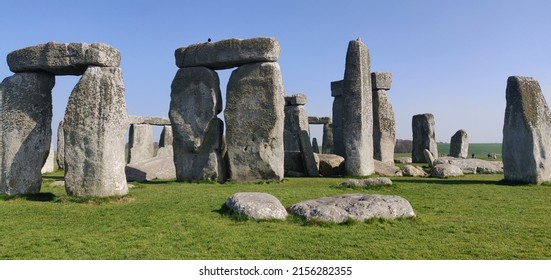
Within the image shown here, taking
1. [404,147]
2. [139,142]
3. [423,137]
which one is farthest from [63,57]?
[404,147]

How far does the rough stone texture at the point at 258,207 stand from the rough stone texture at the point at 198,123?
6.31m

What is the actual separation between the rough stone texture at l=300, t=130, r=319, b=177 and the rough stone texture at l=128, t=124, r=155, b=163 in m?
11.4

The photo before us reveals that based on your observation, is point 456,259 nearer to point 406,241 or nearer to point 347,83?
point 406,241

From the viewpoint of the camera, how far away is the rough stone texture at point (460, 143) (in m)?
24.3

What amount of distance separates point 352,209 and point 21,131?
271 inches

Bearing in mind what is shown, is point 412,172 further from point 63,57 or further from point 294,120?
point 63,57

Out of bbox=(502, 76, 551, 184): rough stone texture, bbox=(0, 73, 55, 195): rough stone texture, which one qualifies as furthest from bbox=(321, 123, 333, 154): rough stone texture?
bbox=(0, 73, 55, 195): rough stone texture

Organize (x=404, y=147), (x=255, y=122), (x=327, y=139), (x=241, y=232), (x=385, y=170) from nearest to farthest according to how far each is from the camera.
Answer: (x=241, y=232) < (x=255, y=122) < (x=385, y=170) < (x=327, y=139) < (x=404, y=147)

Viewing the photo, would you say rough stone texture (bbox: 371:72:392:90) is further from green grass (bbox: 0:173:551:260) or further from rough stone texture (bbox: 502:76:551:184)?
green grass (bbox: 0:173:551:260)

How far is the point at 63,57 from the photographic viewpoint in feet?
29.7

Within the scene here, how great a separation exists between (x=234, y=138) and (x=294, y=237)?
25.6ft

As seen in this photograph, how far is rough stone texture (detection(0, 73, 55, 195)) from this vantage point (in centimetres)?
939

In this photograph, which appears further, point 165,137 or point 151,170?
point 165,137

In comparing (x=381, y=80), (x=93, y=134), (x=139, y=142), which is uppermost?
(x=381, y=80)
